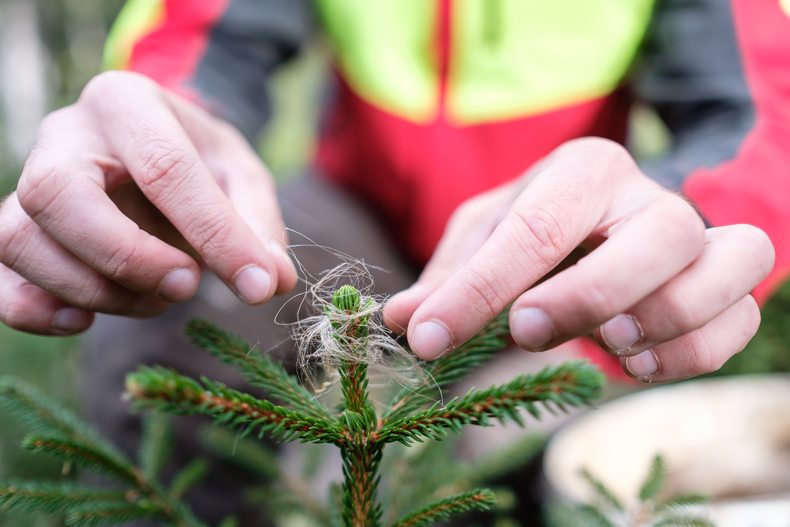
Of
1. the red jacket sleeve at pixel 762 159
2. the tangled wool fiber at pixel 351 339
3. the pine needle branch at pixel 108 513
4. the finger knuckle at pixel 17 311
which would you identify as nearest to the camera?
the tangled wool fiber at pixel 351 339

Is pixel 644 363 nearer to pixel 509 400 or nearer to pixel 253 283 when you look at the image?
pixel 509 400

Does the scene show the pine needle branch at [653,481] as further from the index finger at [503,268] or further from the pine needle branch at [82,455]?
the pine needle branch at [82,455]

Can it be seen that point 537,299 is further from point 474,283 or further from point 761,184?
point 761,184

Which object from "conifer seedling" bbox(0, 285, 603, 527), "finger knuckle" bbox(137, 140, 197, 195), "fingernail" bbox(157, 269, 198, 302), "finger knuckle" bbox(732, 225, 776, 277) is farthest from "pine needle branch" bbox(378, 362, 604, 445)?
"finger knuckle" bbox(137, 140, 197, 195)

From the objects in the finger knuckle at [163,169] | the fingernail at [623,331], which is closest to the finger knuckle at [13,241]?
the finger knuckle at [163,169]

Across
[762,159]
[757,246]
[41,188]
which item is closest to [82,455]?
[41,188]

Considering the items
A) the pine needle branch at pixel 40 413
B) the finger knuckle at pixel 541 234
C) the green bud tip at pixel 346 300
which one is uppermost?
the finger knuckle at pixel 541 234

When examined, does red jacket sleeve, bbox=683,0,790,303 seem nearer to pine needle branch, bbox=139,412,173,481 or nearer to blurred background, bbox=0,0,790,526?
blurred background, bbox=0,0,790,526
